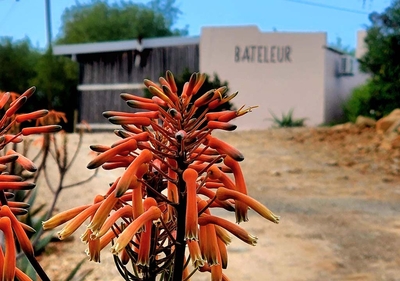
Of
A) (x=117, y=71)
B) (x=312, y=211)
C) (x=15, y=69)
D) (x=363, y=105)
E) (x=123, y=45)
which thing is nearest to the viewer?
(x=312, y=211)

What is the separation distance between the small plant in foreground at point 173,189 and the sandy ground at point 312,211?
3.39 m

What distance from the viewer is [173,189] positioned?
97 centimetres

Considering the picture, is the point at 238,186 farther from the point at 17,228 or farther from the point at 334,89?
the point at 334,89

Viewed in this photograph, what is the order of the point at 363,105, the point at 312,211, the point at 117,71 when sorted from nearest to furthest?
the point at 312,211
the point at 363,105
the point at 117,71

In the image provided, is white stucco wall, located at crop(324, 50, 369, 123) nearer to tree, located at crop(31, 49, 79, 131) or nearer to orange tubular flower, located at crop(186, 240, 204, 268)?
tree, located at crop(31, 49, 79, 131)

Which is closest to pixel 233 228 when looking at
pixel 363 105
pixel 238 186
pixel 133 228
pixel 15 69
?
pixel 238 186

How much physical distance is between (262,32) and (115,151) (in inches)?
850

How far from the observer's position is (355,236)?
5.54 meters

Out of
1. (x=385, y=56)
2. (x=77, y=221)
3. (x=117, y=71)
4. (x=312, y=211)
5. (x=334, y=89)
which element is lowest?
Answer: (x=312, y=211)

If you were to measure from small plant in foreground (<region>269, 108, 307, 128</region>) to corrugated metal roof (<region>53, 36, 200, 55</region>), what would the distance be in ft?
14.9

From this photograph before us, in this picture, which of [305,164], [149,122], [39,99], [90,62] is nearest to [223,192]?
[149,122]

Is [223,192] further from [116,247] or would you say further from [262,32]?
[262,32]

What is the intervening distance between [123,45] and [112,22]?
57.0ft

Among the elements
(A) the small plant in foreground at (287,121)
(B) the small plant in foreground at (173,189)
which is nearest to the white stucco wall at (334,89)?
(A) the small plant in foreground at (287,121)
